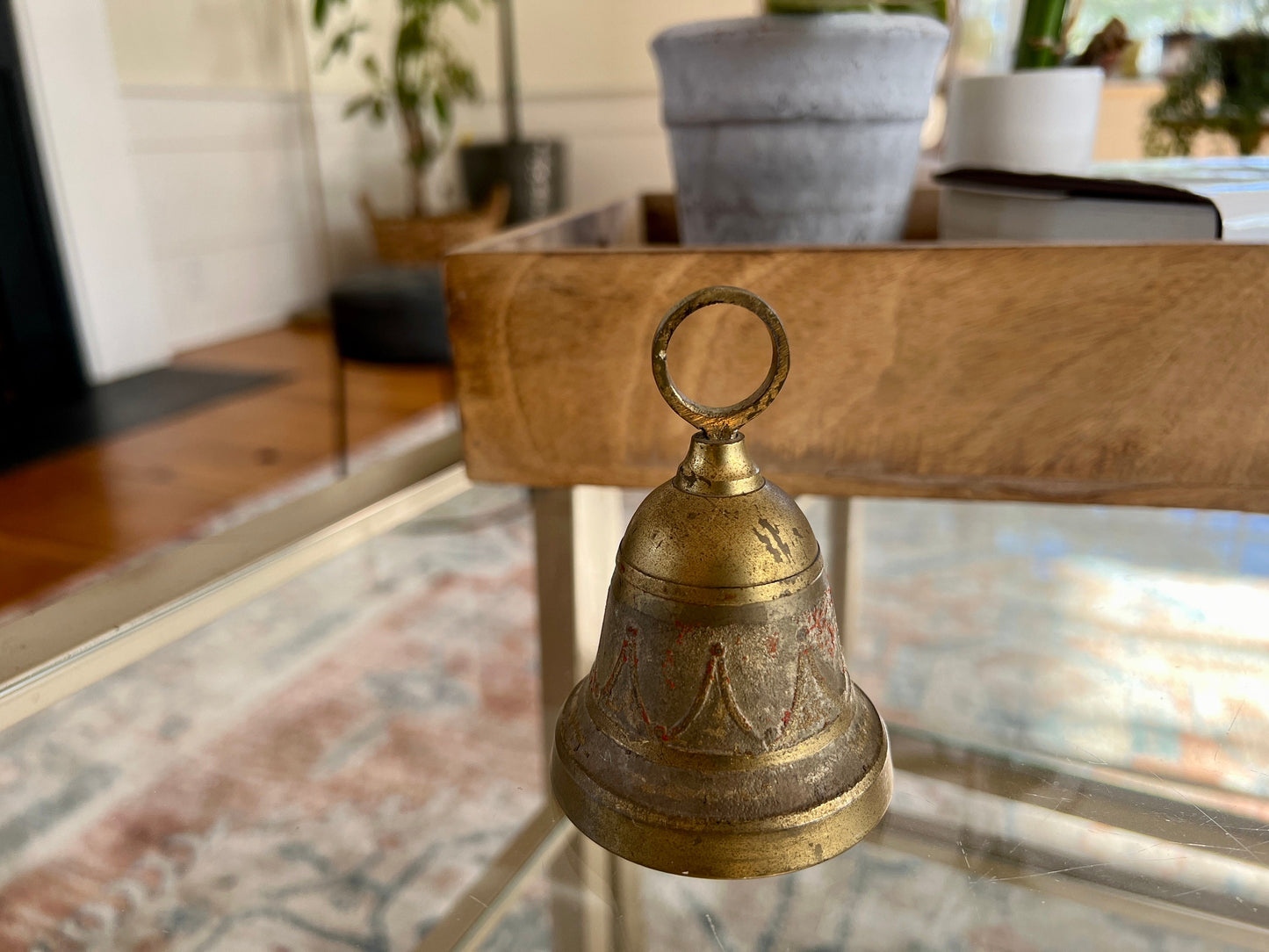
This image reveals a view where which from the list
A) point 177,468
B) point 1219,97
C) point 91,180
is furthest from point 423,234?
point 1219,97

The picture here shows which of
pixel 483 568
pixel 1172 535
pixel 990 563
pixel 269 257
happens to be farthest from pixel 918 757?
pixel 269 257

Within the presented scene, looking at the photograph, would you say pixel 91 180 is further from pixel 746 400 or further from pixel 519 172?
pixel 746 400

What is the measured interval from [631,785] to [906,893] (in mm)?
110

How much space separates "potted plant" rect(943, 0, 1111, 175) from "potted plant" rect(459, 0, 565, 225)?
7.46 ft

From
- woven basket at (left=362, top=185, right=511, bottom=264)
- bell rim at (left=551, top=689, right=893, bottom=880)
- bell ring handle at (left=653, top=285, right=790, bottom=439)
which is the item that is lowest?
woven basket at (left=362, top=185, right=511, bottom=264)

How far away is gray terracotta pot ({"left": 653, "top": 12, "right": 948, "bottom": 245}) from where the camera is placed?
438mm

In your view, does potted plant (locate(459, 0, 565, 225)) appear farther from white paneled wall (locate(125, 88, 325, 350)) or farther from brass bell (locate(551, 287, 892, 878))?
brass bell (locate(551, 287, 892, 878))

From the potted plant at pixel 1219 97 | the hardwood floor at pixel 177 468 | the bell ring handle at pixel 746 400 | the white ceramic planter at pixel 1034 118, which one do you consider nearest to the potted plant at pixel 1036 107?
the white ceramic planter at pixel 1034 118

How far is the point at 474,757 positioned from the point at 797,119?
350 millimetres

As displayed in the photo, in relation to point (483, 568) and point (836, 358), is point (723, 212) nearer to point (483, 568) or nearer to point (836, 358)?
point (836, 358)

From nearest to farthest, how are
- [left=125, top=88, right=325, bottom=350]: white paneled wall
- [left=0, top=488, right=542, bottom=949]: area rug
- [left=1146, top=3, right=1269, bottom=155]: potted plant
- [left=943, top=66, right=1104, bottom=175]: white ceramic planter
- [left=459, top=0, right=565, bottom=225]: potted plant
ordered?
1. [left=0, top=488, right=542, bottom=949]: area rug
2. [left=943, top=66, right=1104, bottom=175]: white ceramic planter
3. [left=1146, top=3, right=1269, bottom=155]: potted plant
4. [left=125, top=88, right=325, bottom=350]: white paneled wall
5. [left=459, top=0, right=565, bottom=225]: potted plant

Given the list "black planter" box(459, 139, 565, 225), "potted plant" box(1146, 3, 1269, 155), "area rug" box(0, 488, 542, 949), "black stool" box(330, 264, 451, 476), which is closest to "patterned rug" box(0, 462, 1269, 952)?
"area rug" box(0, 488, 542, 949)

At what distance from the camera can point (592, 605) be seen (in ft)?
1.44

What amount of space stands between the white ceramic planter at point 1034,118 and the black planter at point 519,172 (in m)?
2.28
